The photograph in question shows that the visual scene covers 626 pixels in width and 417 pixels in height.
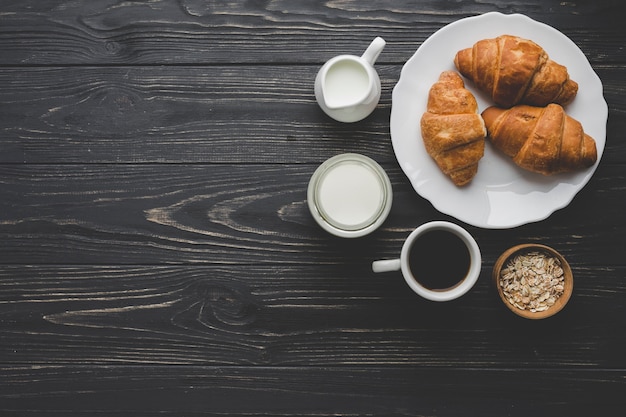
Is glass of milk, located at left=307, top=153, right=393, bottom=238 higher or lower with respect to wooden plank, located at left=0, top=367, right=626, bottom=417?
higher

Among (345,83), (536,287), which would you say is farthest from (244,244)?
(536,287)

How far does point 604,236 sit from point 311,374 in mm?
614

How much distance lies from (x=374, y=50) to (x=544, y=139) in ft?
1.08

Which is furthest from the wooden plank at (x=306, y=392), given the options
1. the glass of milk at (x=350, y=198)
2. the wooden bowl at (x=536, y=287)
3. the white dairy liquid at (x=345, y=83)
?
the white dairy liquid at (x=345, y=83)

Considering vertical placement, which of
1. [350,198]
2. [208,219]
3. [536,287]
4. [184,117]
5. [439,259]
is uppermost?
[184,117]

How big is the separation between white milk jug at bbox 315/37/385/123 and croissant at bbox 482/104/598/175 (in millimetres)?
232

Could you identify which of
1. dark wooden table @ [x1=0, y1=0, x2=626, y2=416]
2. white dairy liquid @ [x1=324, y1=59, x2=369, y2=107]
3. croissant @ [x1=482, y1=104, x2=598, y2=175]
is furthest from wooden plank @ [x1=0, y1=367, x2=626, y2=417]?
white dairy liquid @ [x1=324, y1=59, x2=369, y2=107]

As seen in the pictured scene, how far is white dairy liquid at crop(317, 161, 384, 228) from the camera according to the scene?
1057 millimetres

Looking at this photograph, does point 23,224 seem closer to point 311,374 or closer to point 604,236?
point 311,374

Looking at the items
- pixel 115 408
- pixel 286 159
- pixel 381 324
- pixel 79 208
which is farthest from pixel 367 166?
pixel 115 408

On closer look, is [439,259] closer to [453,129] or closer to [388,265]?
[388,265]

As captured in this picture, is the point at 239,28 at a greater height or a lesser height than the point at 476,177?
greater

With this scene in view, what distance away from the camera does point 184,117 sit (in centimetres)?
118

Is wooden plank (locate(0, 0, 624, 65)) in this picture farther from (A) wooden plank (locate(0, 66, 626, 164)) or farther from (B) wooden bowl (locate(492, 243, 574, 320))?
(B) wooden bowl (locate(492, 243, 574, 320))
